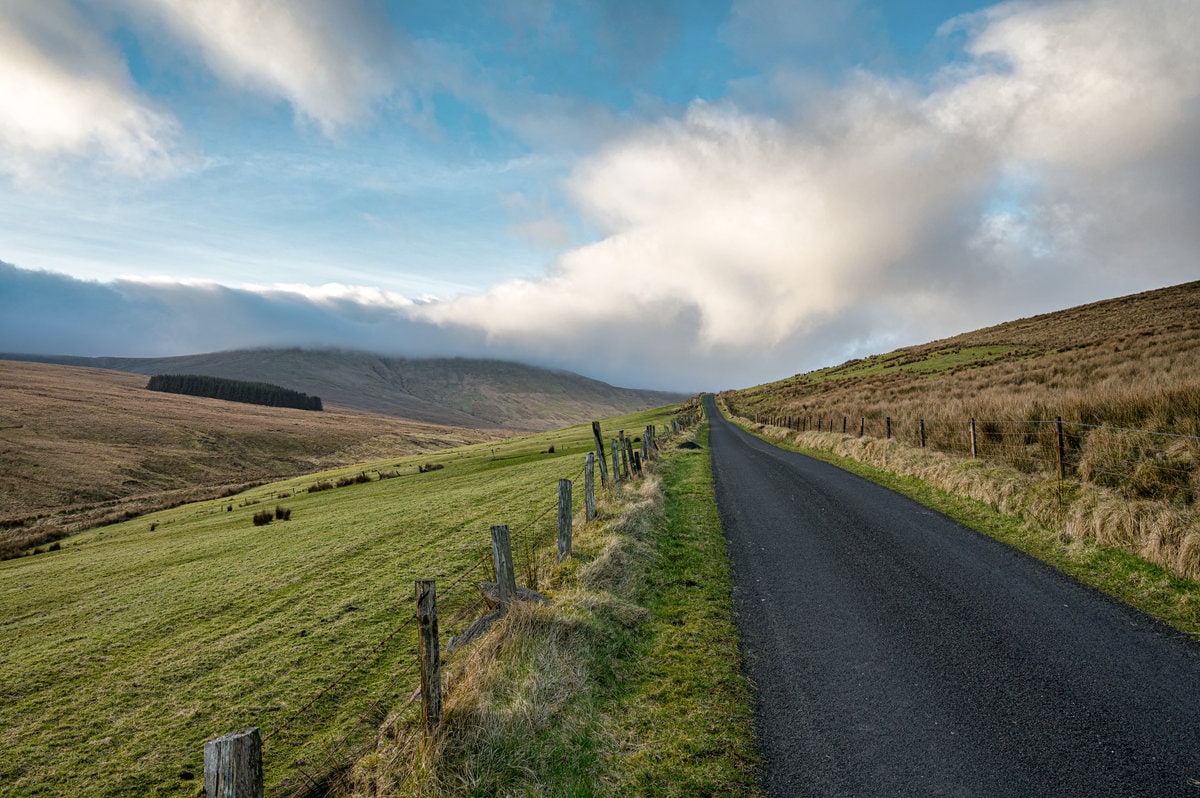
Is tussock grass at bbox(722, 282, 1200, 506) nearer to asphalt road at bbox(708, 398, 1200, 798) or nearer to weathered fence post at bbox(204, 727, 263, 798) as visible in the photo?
asphalt road at bbox(708, 398, 1200, 798)

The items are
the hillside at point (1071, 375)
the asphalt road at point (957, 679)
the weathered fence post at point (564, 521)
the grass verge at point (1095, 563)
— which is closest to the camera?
the asphalt road at point (957, 679)

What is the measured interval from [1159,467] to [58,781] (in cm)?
1941

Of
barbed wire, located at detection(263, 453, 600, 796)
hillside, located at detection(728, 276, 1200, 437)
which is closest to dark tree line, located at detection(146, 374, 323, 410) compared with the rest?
hillside, located at detection(728, 276, 1200, 437)

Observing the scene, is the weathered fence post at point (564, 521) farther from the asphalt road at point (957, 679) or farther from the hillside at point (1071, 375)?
the hillside at point (1071, 375)

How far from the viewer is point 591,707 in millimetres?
6082

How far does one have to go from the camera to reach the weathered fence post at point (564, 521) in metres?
10.6

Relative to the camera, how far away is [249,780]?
3342 mm

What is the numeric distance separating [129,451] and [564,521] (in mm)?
80678

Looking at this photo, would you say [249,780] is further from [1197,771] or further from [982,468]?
[982,468]

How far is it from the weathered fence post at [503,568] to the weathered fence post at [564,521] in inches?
110

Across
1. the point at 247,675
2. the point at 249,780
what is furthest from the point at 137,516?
the point at 249,780

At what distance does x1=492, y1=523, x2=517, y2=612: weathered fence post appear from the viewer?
24.4 ft

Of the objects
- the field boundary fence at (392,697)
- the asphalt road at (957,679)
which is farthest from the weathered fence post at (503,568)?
the asphalt road at (957,679)

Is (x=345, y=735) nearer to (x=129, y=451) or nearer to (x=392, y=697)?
(x=392, y=697)
